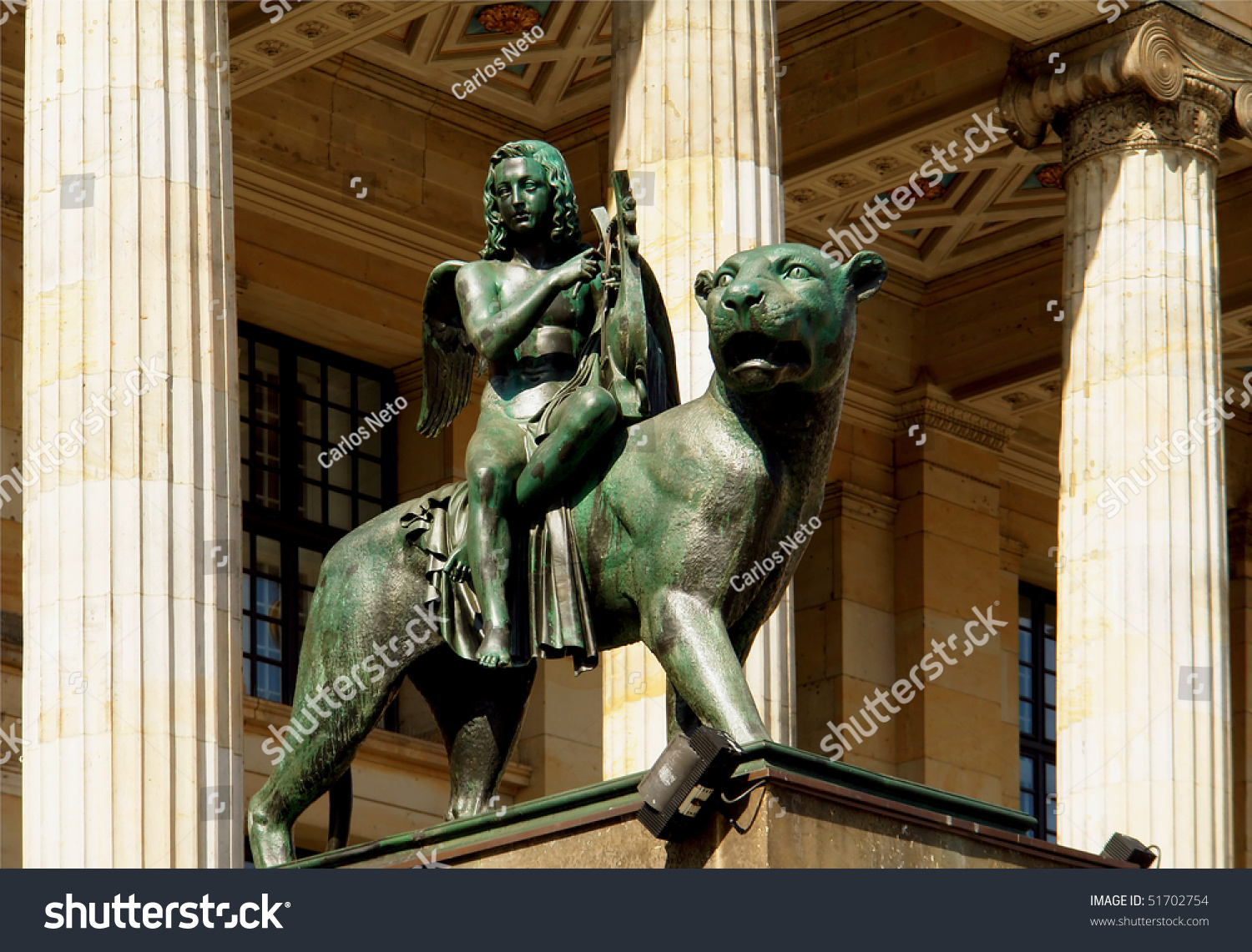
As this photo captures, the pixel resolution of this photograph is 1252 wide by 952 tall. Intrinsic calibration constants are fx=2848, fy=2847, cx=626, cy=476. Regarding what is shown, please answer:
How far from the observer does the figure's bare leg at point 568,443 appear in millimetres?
8766

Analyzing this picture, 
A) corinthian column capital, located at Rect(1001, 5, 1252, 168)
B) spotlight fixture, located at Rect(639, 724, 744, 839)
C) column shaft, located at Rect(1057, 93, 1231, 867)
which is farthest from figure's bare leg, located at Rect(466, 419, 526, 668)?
corinthian column capital, located at Rect(1001, 5, 1252, 168)

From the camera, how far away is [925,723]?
101 feet

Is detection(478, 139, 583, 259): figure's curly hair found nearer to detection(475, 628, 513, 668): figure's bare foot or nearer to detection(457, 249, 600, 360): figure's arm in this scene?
detection(457, 249, 600, 360): figure's arm

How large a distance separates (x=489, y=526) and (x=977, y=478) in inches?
943

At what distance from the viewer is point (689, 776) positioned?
7.78 m

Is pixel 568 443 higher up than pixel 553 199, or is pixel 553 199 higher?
pixel 553 199

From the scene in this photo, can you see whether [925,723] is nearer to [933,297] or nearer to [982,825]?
[933,297]

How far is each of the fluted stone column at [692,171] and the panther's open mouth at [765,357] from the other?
8.69 m

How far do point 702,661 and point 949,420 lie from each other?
24.2 meters

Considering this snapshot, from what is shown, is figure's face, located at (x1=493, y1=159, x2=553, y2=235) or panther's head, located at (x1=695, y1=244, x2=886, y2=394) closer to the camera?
panther's head, located at (x1=695, y1=244, x2=886, y2=394)

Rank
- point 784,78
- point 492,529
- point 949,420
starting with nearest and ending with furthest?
1. point 492,529
2. point 784,78
3. point 949,420

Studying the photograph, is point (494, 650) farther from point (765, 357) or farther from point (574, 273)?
point (574, 273)

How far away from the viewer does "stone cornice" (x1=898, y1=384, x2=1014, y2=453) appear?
1259 inches

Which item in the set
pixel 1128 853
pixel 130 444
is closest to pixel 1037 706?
pixel 130 444
